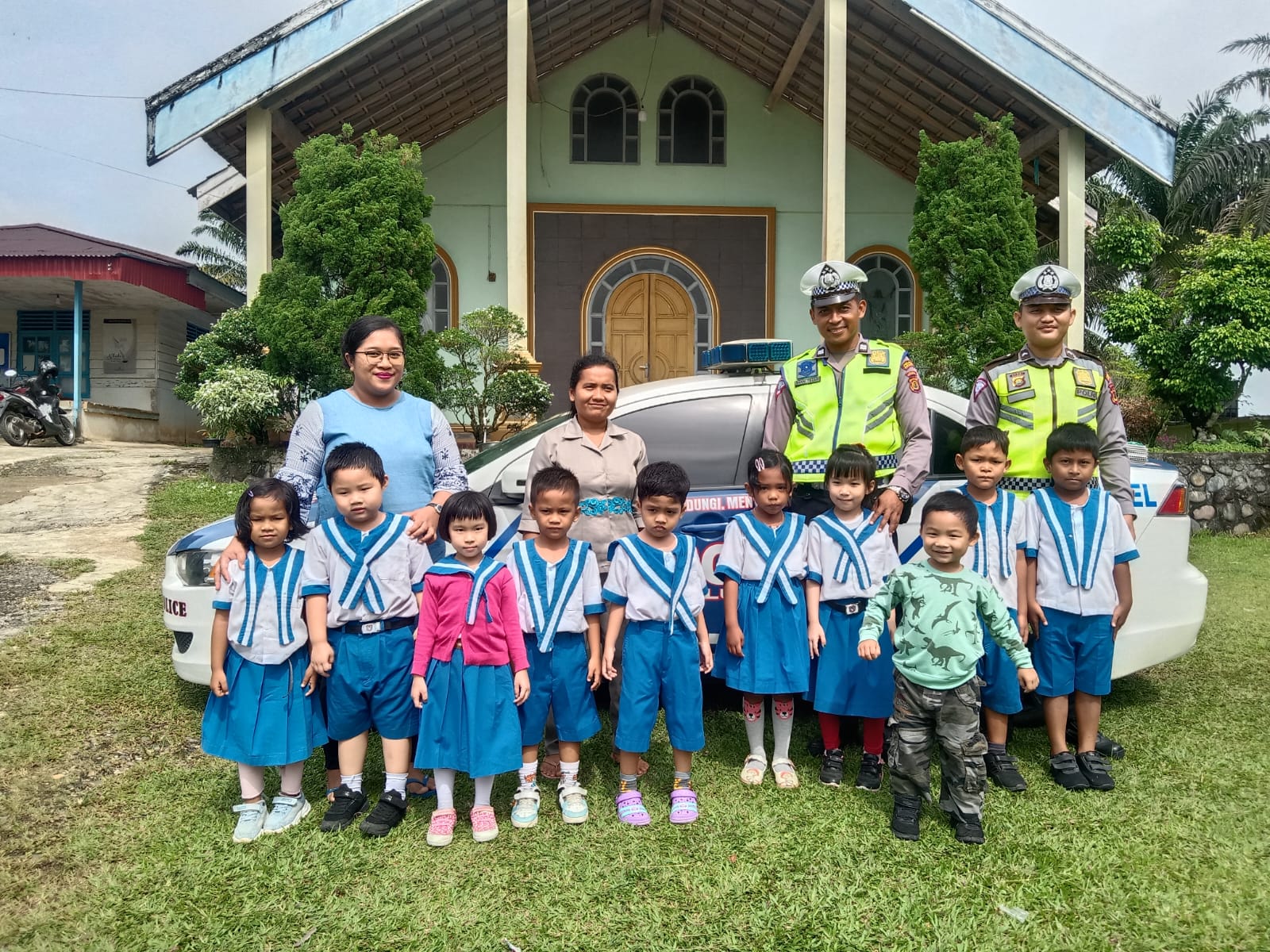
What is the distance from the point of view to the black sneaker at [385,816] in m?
2.86

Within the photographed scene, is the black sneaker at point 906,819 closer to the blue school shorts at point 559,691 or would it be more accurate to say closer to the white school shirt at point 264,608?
the blue school shorts at point 559,691

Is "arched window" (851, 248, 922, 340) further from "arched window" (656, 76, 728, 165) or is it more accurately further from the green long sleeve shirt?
the green long sleeve shirt

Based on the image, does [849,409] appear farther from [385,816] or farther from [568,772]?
[385,816]

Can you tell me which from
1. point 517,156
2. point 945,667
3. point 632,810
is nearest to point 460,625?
point 632,810

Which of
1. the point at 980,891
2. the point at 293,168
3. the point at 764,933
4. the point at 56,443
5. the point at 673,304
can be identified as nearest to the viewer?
the point at 764,933

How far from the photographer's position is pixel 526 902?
2498mm

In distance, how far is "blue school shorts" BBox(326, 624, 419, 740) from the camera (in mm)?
2928

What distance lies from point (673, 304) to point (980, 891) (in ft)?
35.1

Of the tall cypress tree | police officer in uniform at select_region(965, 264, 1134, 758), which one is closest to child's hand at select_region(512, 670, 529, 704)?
police officer in uniform at select_region(965, 264, 1134, 758)

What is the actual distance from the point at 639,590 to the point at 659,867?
87cm

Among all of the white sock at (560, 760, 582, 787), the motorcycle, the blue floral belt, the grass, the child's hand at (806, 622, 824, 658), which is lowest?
the grass

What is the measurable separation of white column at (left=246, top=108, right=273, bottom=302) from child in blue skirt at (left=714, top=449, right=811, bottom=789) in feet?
25.7

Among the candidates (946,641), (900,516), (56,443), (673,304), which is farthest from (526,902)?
(56,443)

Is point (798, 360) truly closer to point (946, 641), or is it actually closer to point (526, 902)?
point (946, 641)
